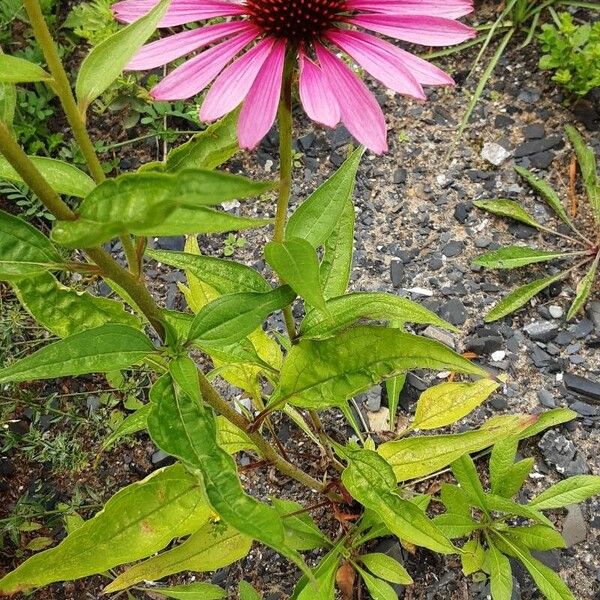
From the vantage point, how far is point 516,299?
147 cm

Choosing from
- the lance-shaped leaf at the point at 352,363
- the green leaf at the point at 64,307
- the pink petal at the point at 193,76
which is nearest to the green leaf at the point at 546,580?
the lance-shaped leaf at the point at 352,363

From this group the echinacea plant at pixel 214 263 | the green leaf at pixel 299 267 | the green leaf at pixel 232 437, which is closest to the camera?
the echinacea plant at pixel 214 263

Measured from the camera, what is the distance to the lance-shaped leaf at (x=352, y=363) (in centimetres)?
79

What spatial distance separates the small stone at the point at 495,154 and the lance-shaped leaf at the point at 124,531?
3.52 feet

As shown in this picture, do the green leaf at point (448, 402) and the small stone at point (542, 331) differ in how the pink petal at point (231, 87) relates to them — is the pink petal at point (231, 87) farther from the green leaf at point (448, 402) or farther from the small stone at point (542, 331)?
the small stone at point (542, 331)

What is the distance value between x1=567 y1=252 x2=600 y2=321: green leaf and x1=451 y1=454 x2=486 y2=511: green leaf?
45 centimetres

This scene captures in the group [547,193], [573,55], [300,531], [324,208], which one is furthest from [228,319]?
[573,55]

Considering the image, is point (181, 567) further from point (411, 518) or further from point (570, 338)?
point (570, 338)

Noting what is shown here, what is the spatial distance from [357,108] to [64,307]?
0.38 m

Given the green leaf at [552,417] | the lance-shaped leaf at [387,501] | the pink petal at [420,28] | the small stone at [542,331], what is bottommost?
the green leaf at [552,417]

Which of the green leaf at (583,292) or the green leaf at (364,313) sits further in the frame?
the green leaf at (583,292)

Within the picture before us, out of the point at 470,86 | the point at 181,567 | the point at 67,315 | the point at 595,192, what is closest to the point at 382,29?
the point at 67,315

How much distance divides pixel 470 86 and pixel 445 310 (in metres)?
0.60

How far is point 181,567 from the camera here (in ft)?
3.62
